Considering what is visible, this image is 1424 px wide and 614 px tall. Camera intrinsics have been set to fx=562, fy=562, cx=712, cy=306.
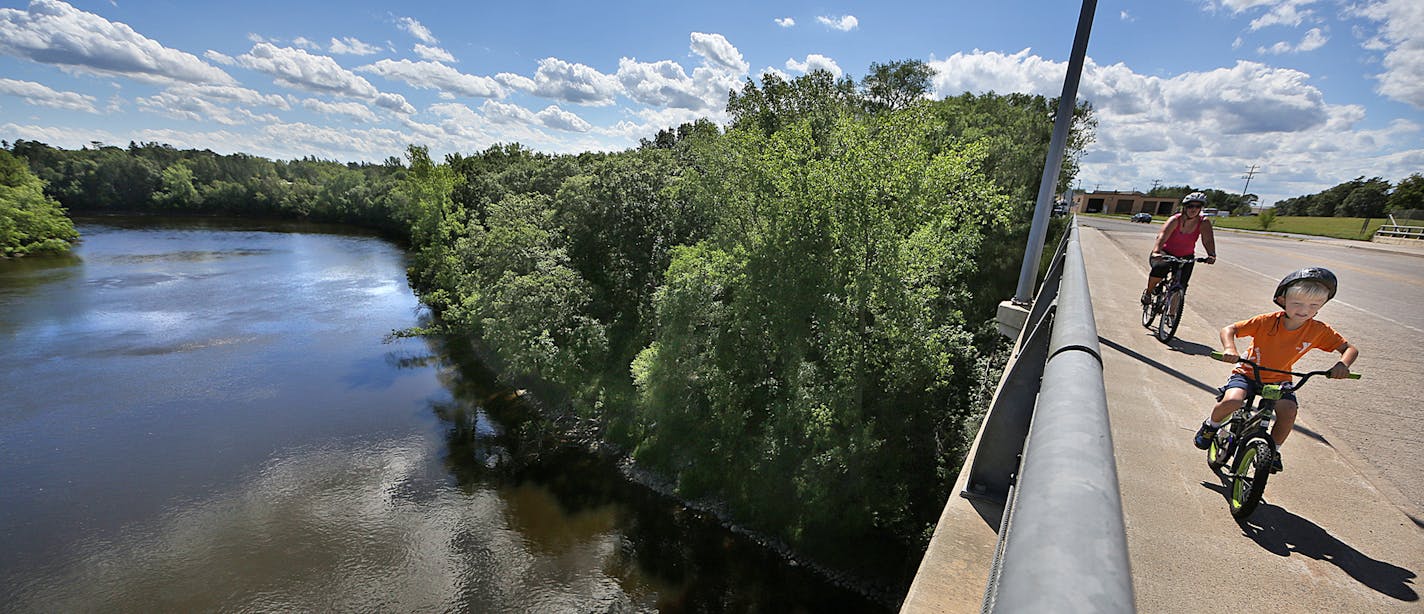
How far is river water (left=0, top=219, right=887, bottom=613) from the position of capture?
48.2 feet

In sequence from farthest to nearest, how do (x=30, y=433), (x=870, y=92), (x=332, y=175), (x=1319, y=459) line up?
(x=332, y=175) < (x=870, y=92) < (x=30, y=433) < (x=1319, y=459)

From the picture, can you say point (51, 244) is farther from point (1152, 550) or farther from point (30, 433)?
point (1152, 550)

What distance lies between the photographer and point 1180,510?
11.2 feet

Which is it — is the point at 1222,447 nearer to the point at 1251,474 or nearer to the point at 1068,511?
the point at 1251,474

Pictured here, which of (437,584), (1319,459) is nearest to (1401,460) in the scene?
(1319,459)

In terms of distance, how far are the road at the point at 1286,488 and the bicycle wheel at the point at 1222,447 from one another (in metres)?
0.10

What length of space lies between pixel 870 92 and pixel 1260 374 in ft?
121

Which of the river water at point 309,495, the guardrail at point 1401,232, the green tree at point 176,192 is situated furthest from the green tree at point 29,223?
the guardrail at point 1401,232

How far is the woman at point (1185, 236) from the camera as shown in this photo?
22.5 ft

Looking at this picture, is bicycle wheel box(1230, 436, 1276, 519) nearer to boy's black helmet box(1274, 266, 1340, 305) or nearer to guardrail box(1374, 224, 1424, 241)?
boy's black helmet box(1274, 266, 1340, 305)

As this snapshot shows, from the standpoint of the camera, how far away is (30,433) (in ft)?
66.5

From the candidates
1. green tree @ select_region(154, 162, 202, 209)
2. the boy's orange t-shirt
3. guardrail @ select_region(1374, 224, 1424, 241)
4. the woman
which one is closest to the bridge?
the boy's orange t-shirt

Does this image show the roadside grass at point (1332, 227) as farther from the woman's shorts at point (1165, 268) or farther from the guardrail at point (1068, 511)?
the guardrail at point (1068, 511)

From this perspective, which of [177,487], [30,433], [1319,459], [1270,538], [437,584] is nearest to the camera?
[1270,538]
